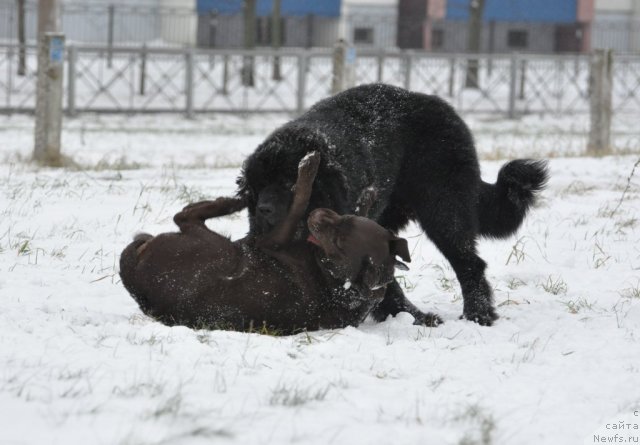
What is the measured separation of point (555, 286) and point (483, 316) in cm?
76

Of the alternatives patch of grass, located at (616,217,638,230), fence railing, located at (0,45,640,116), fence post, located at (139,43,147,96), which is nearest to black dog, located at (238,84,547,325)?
patch of grass, located at (616,217,638,230)

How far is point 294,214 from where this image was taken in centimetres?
455

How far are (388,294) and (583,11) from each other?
97.3 feet

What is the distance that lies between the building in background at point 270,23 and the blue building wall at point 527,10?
4.52m

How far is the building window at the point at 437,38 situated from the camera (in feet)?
107

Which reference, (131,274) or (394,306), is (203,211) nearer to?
(131,274)

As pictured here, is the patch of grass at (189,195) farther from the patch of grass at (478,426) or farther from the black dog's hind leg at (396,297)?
the patch of grass at (478,426)

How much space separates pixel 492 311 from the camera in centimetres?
496

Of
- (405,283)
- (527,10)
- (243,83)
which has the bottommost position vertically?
(405,283)

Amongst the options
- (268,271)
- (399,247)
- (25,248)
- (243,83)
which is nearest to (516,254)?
(399,247)

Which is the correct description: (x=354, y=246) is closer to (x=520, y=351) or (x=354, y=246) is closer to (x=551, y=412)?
(x=520, y=351)

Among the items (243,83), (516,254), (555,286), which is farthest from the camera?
(243,83)

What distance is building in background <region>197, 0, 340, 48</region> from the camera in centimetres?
2988

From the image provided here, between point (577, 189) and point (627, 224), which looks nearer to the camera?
point (627, 224)
